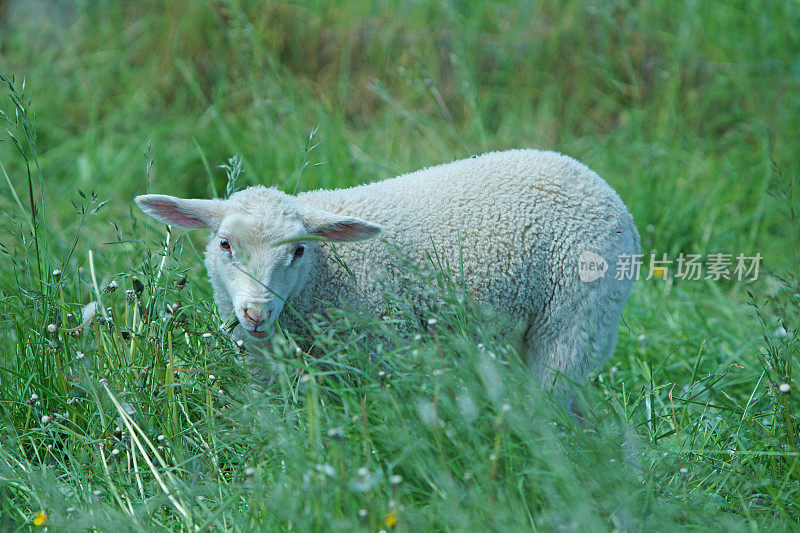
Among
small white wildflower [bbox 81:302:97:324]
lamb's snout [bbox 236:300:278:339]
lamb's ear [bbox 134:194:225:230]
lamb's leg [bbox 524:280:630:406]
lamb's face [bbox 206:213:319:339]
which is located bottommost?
lamb's leg [bbox 524:280:630:406]

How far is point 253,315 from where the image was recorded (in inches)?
90.9

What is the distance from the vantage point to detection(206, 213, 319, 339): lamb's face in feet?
7.63

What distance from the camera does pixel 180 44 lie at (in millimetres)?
5992

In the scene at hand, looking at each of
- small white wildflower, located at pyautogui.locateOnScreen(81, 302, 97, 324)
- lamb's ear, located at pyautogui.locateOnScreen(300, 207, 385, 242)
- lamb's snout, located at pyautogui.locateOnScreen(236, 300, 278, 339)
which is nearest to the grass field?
small white wildflower, located at pyautogui.locateOnScreen(81, 302, 97, 324)

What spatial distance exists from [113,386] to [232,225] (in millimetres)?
682

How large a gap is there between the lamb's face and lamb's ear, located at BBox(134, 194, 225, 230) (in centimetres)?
7

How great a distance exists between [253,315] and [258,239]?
0.81 ft

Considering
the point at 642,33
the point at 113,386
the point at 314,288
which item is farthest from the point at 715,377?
the point at 642,33

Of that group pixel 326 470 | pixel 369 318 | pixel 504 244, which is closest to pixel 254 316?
pixel 369 318

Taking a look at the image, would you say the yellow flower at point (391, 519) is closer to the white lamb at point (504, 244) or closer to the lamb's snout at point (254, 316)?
the lamb's snout at point (254, 316)

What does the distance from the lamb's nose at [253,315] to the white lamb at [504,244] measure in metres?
0.24

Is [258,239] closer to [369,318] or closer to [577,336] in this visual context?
[369,318]

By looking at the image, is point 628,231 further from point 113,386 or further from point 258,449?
point 113,386

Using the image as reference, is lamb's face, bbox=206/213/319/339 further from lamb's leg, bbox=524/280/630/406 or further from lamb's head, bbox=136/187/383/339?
lamb's leg, bbox=524/280/630/406
